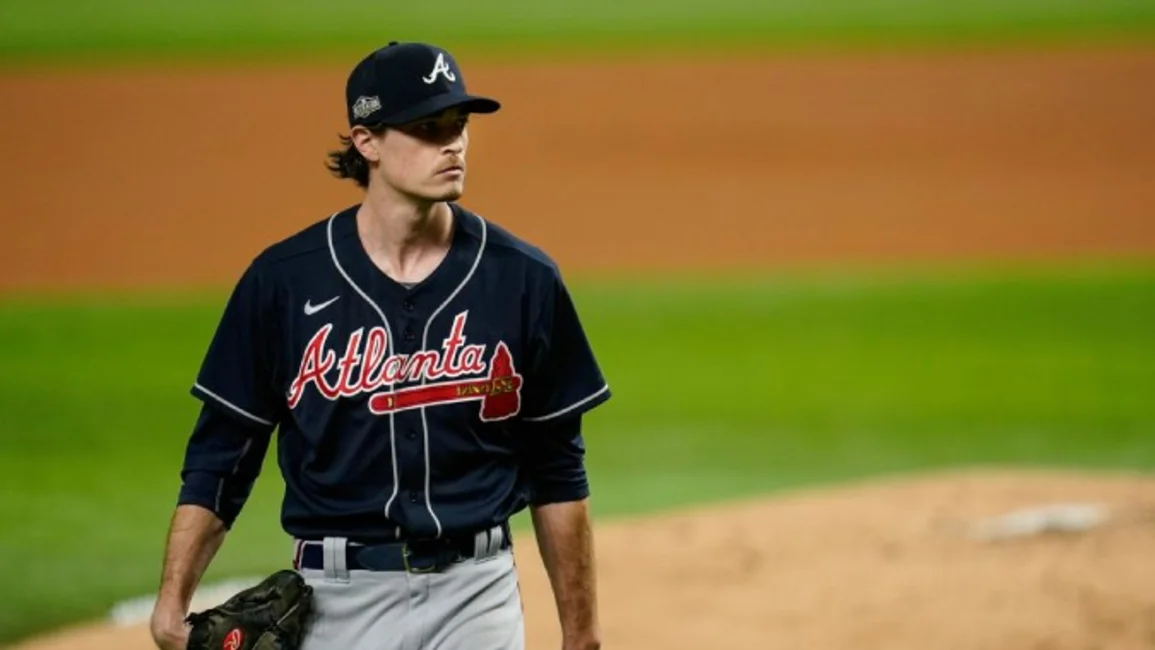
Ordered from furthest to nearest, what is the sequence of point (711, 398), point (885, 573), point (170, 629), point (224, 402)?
point (711, 398) < point (885, 573) < point (224, 402) < point (170, 629)

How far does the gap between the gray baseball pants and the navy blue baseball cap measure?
2.62 ft

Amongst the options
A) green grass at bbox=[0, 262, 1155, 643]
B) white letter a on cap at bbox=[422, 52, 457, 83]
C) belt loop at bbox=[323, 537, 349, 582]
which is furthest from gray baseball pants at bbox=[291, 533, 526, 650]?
green grass at bbox=[0, 262, 1155, 643]

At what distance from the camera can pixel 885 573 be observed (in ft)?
20.6

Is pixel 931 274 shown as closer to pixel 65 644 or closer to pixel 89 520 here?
pixel 89 520

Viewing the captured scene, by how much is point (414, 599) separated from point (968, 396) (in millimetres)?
7033

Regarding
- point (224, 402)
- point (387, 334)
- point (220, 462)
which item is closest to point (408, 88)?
point (387, 334)

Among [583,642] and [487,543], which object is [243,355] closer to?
[487,543]

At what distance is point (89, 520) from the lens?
26.3ft

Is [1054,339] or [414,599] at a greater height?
[1054,339]

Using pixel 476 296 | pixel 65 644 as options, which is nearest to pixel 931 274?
pixel 65 644

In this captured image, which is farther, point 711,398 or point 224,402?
point 711,398

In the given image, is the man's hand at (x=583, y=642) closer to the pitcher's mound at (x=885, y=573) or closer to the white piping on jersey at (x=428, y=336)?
the white piping on jersey at (x=428, y=336)

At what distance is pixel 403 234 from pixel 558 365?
0.39 metres

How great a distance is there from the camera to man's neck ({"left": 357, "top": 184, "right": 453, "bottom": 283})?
359 centimetres
